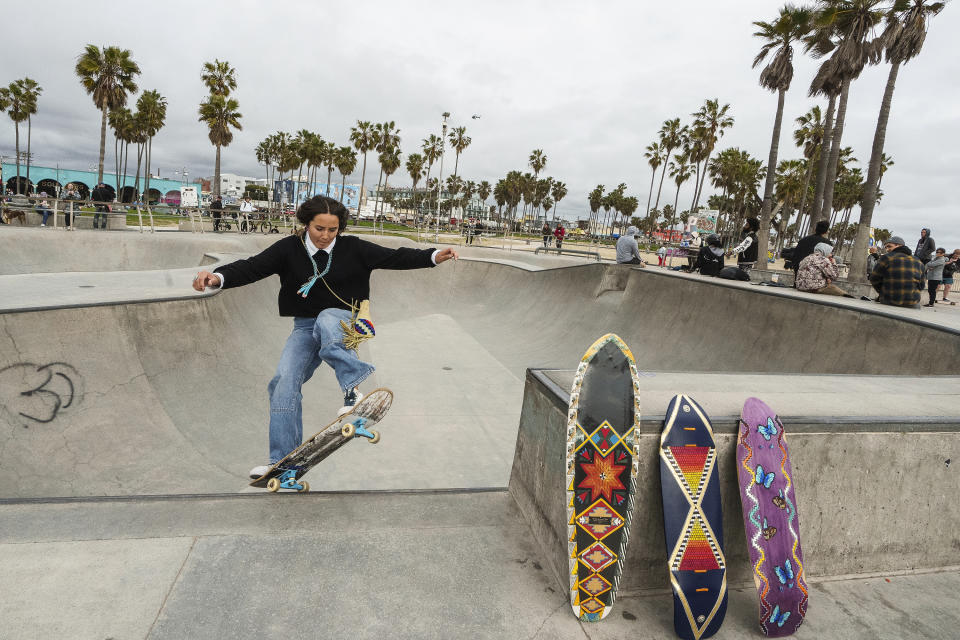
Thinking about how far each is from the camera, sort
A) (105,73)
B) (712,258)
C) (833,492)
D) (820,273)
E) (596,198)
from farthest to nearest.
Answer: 1. (596,198)
2. (105,73)
3. (712,258)
4. (820,273)
5. (833,492)

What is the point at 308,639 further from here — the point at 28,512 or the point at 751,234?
the point at 751,234

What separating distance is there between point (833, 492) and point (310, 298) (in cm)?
326

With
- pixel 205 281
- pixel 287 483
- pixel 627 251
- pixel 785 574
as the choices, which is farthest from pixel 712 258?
pixel 205 281

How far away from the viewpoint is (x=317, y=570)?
2.40 meters

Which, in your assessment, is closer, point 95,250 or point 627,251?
point 627,251

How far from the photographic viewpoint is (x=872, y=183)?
16656 millimetres

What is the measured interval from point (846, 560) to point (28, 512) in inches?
177

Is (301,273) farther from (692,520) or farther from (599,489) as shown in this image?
(692,520)

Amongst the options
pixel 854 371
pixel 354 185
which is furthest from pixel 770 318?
pixel 354 185

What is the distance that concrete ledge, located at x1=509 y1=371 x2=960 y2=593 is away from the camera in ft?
8.17

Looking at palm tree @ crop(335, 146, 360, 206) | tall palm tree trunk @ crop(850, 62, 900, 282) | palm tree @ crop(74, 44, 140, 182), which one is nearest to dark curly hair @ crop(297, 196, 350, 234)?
tall palm tree trunk @ crop(850, 62, 900, 282)

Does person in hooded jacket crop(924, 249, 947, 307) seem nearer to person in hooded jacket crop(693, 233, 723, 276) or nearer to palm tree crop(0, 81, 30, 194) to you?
person in hooded jacket crop(693, 233, 723, 276)

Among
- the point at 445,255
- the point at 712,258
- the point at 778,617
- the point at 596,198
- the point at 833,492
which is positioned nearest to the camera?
the point at 778,617

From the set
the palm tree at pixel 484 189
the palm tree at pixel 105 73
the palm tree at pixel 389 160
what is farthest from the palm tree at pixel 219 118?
the palm tree at pixel 484 189
